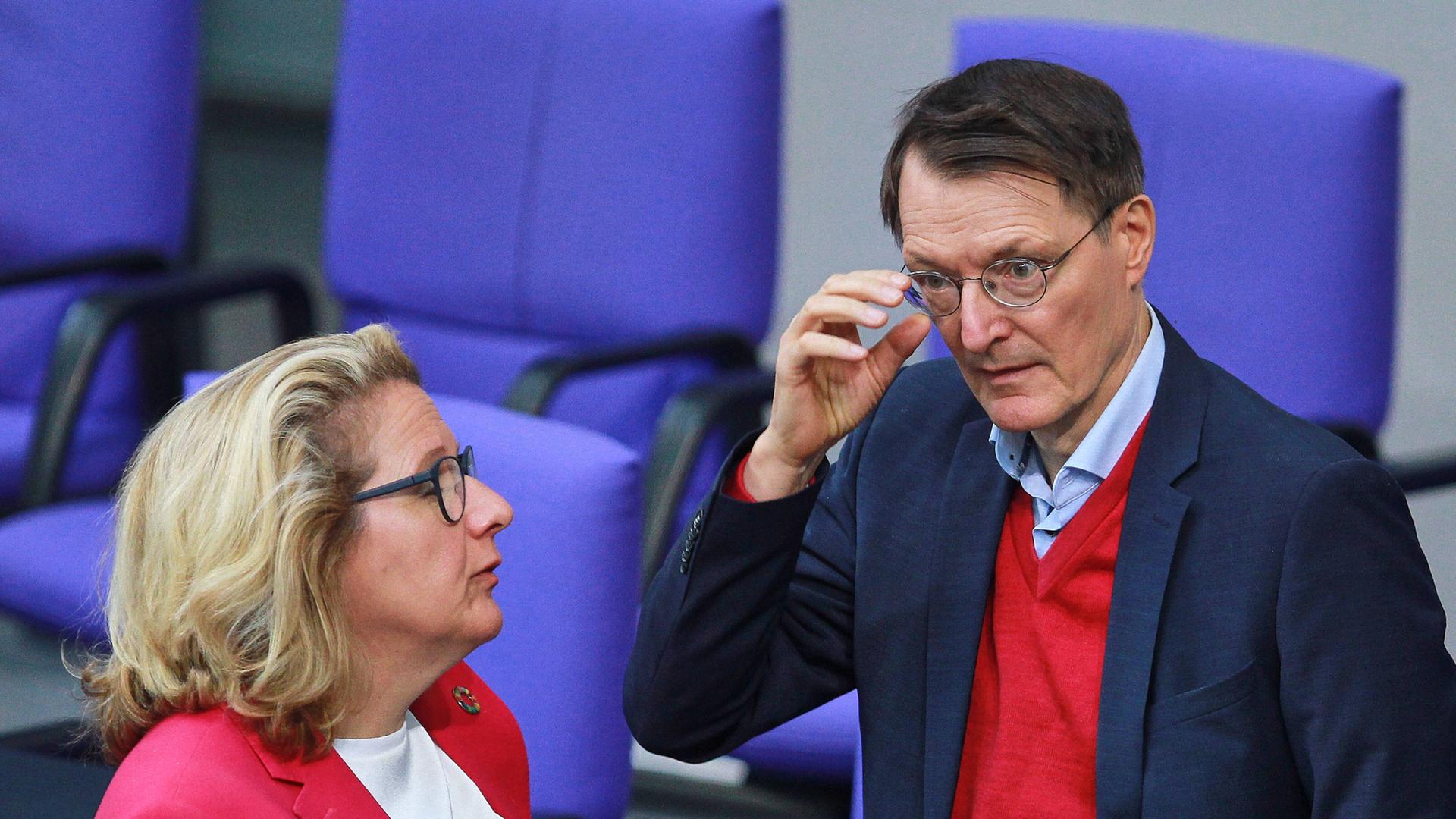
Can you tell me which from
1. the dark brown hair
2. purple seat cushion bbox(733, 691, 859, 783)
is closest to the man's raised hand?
the dark brown hair

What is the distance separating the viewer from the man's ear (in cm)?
127

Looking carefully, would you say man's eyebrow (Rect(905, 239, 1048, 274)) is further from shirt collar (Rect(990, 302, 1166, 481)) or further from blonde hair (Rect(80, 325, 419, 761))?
blonde hair (Rect(80, 325, 419, 761))

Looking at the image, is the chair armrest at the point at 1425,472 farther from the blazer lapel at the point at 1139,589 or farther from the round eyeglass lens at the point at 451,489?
the round eyeglass lens at the point at 451,489

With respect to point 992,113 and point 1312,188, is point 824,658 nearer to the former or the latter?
point 992,113

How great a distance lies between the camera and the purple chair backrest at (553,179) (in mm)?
2436

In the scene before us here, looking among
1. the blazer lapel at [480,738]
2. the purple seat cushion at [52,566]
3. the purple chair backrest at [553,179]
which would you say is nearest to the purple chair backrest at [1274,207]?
the purple chair backrest at [553,179]

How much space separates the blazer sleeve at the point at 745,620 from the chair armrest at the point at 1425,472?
93 centimetres

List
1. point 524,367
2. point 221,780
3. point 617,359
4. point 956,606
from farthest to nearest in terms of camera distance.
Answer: point 524,367
point 617,359
point 956,606
point 221,780

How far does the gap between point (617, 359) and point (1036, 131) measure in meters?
1.20

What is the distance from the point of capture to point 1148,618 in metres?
1.23

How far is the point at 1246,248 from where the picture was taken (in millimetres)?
2115

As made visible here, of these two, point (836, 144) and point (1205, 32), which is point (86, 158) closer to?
point (836, 144)

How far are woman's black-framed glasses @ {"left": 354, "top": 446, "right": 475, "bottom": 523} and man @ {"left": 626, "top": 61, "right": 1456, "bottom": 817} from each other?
0.20 m

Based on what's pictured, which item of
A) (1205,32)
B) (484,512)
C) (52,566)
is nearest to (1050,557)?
(484,512)
